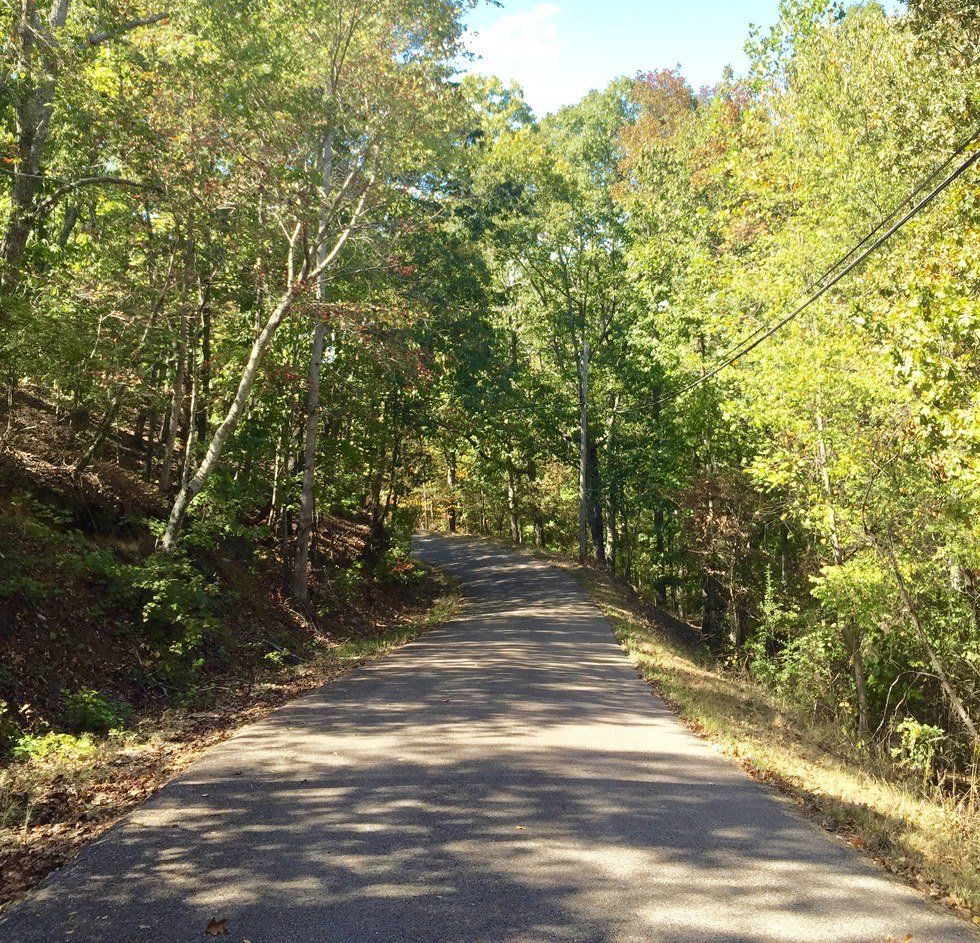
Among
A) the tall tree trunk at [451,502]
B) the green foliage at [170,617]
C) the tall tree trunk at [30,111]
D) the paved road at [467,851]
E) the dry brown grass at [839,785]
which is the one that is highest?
the tall tree trunk at [30,111]

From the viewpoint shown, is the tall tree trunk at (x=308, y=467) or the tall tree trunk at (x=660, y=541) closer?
the tall tree trunk at (x=308, y=467)

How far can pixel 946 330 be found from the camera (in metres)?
7.34

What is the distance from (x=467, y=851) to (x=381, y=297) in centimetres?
1209

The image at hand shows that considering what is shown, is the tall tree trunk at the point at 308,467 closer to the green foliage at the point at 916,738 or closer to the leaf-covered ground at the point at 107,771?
the leaf-covered ground at the point at 107,771

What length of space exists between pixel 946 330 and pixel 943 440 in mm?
2559

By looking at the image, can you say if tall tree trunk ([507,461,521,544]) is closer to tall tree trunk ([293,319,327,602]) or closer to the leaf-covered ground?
tall tree trunk ([293,319,327,602])

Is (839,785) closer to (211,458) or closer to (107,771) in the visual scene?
(107,771)

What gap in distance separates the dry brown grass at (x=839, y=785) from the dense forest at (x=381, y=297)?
257 cm

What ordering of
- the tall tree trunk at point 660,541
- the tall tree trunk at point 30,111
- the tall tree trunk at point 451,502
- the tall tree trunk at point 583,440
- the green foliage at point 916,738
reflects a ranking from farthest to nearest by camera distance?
the tall tree trunk at point 451,502, the tall tree trunk at point 660,541, the tall tree trunk at point 583,440, the green foliage at point 916,738, the tall tree trunk at point 30,111

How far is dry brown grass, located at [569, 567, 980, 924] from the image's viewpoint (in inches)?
185

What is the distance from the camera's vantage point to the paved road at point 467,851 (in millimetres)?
3785

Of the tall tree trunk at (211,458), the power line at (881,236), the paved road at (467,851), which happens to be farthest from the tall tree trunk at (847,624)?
the tall tree trunk at (211,458)

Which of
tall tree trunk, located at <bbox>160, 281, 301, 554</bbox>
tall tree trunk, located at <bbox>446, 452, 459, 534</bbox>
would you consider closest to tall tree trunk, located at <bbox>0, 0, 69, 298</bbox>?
tall tree trunk, located at <bbox>160, 281, 301, 554</bbox>

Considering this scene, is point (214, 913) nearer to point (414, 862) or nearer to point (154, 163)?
point (414, 862)
